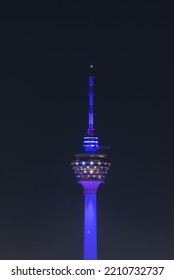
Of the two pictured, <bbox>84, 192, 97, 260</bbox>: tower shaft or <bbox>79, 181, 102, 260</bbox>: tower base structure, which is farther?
<bbox>84, 192, 97, 260</bbox>: tower shaft

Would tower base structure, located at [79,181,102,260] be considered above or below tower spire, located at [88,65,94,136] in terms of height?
below

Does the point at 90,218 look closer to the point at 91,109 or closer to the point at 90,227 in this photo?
the point at 90,227

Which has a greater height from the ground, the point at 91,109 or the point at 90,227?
the point at 91,109

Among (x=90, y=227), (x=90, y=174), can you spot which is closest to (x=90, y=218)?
(x=90, y=227)

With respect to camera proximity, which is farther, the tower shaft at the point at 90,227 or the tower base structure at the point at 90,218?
the tower shaft at the point at 90,227

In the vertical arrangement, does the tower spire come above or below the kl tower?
A: above
